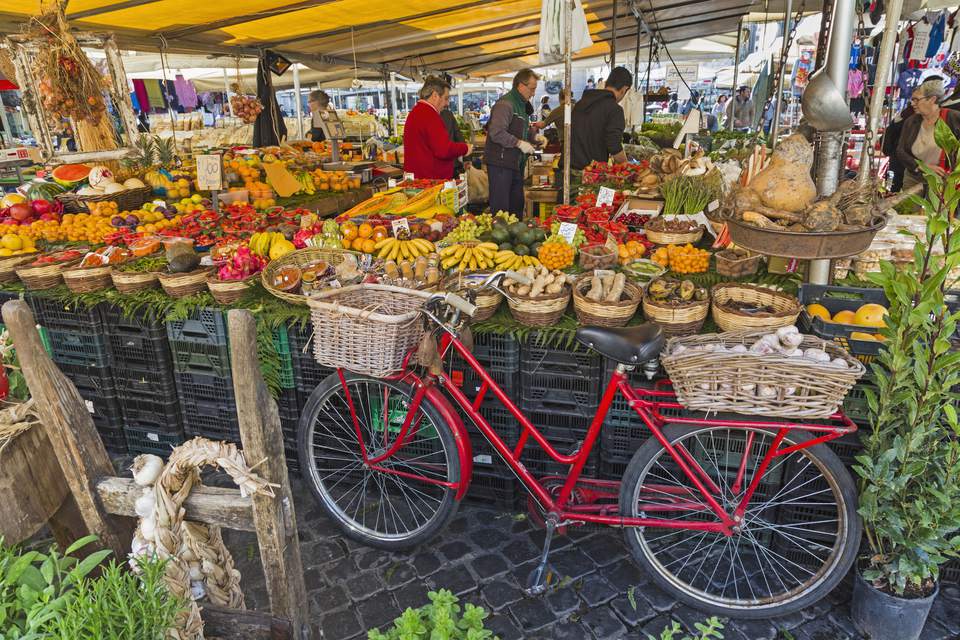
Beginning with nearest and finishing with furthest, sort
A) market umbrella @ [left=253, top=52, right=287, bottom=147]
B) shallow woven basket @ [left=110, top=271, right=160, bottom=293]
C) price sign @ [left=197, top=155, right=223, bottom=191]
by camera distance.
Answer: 1. shallow woven basket @ [left=110, top=271, right=160, bottom=293]
2. price sign @ [left=197, top=155, right=223, bottom=191]
3. market umbrella @ [left=253, top=52, right=287, bottom=147]

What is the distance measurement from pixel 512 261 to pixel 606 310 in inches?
35.8

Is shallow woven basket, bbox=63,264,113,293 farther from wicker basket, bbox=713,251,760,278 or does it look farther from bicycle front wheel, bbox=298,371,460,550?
wicker basket, bbox=713,251,760,278

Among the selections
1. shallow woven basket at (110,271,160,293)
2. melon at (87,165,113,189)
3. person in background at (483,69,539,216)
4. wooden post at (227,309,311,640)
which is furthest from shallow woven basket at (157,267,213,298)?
person in background at (483,69,539,216)

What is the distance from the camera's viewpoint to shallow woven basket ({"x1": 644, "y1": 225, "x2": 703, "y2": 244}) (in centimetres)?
390

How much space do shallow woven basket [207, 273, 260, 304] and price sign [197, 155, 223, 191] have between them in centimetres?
197

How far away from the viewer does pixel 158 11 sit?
648cm

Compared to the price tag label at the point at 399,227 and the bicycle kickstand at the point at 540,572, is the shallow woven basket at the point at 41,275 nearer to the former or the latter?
the price tag label at the point at 399,227

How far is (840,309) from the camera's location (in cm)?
281

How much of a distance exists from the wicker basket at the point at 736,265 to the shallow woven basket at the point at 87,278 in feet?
11.9

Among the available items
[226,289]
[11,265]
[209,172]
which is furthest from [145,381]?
[209,172]

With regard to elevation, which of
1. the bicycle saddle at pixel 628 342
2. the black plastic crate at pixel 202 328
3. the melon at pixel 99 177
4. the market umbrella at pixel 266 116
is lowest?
the black plastic crate at pixel 202 328

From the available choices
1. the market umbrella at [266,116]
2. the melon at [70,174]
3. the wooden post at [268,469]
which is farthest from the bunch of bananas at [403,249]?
the market umbrella at [266,116]

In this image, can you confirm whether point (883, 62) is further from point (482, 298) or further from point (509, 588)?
point (509, 588)

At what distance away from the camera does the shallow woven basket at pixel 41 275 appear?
373 centimetres
